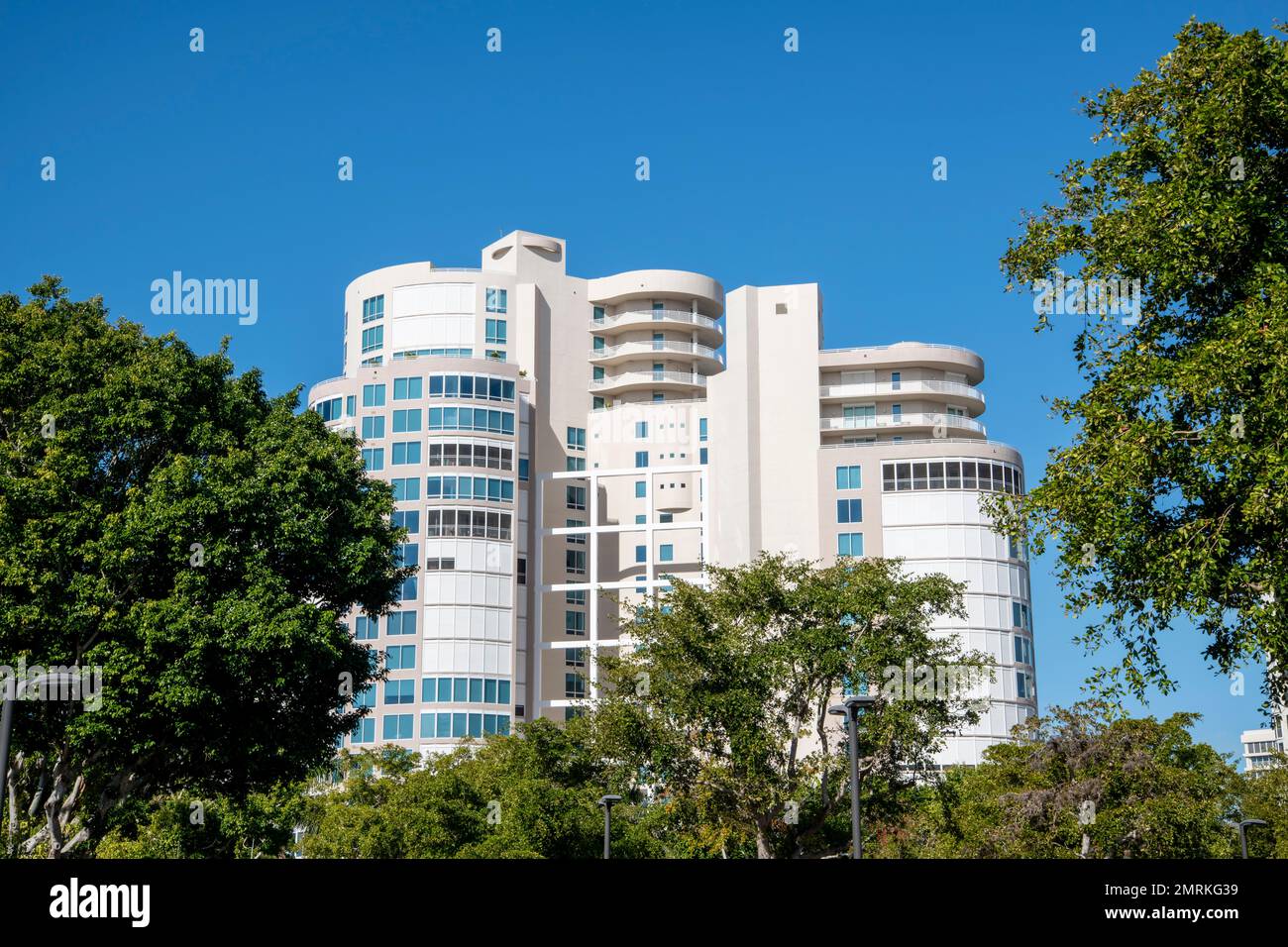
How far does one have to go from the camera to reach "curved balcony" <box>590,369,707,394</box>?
119812 millimetres

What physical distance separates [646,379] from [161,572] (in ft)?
303

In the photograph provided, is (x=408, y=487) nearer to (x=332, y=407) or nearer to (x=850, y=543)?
(x=332, y=407)

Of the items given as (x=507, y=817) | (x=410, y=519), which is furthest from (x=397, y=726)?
(x=507, y=817)

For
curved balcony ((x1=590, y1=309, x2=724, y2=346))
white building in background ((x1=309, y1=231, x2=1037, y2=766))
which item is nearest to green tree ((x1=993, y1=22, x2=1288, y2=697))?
white building in background ((x1=309, y1=231, x2=1037, y2=766))

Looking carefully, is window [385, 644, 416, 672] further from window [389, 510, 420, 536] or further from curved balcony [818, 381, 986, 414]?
curved balcony [818, 381, 986, 414]

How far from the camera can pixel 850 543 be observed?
332 ft

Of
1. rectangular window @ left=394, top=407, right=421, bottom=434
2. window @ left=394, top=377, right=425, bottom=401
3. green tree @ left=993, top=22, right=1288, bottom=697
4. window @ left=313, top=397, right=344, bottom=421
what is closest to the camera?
green tree @ left=993, top=22, right=1288, bottom=697

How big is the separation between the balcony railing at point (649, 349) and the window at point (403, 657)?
33555 mm

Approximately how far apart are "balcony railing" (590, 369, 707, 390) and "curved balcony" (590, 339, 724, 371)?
154 centimetres

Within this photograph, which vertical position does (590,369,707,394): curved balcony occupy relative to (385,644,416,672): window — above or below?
above
